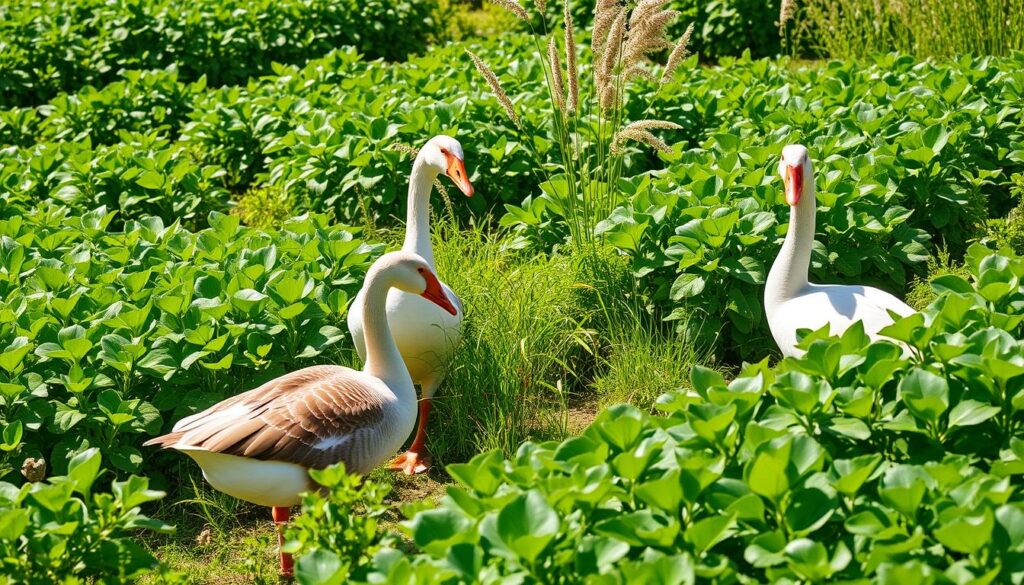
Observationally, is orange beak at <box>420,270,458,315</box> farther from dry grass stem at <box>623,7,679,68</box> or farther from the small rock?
dry grass stem at <box>623,7,679,68</box>

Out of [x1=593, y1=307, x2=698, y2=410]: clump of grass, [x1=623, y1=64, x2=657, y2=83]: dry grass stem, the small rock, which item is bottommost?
the small rock

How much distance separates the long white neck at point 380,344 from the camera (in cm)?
404

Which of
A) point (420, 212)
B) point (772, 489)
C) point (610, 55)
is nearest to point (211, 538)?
point (420, 212)

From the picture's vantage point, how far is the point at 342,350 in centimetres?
499

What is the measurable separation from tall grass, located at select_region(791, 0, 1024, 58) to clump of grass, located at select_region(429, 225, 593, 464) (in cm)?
435

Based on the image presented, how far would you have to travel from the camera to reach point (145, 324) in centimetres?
462

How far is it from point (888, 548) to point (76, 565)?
222 cm

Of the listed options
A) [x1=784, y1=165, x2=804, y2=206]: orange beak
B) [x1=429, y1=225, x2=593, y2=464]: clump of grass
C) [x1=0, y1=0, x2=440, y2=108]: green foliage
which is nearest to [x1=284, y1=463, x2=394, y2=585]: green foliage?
[x1=429, y1=225, x2=593, y2=464]: clump of grass

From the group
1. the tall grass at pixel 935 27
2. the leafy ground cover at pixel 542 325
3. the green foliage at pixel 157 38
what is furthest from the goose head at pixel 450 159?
the green foliage at pixel 157 38

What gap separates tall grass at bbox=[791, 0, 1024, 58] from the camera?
8539 mm

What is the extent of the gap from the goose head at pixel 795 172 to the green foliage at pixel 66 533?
2.79 metres

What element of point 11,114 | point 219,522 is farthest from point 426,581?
point 11,114

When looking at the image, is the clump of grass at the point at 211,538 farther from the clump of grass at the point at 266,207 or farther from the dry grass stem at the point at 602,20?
the clump of grass at the point at 266,207

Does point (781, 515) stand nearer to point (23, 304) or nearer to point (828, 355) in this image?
point (828, 355)
